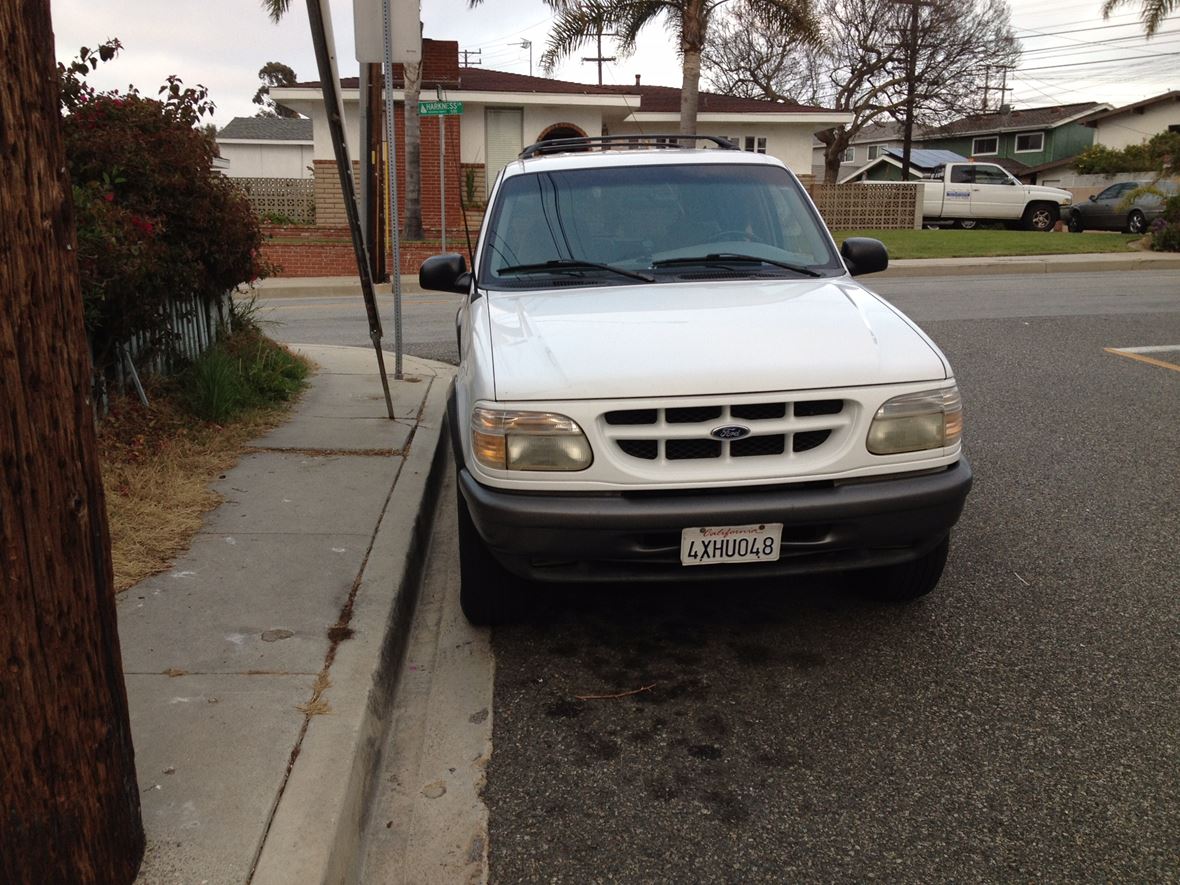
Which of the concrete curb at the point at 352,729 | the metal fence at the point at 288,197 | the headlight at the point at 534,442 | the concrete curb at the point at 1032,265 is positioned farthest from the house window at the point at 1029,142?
the headlight at the point at 534,442

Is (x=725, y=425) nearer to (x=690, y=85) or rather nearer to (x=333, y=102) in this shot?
(x=333, y=102)

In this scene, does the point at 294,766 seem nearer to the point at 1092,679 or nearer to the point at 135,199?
the point at 1092,679

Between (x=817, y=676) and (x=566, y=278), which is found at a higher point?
(x=566, y=278)

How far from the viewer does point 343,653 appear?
3.62 metres

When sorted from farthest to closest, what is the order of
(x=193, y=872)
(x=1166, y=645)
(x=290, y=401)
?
(x=290, y=401), (x=1166, y=645), (x=193, y=872)

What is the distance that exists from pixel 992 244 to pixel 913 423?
2145cm

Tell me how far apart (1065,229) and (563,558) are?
37.1m

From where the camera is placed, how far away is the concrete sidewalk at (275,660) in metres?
2.64

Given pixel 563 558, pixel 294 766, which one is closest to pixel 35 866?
pixel 294 766

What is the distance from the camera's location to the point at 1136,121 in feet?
158

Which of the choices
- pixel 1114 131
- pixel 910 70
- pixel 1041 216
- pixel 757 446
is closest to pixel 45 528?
pixel 757 446

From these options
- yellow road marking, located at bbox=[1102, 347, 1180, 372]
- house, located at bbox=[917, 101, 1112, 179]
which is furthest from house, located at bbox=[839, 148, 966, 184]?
yellow road marking, located at bbox=[1102, 347, 1180, 372]

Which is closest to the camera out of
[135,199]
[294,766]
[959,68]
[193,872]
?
[193,872]

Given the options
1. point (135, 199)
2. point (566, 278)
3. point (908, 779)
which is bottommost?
point (908, 779)
